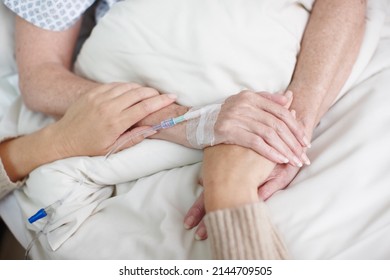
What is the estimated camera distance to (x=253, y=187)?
2.84ft

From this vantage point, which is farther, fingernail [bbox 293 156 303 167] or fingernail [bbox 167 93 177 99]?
fingernail [bbox 167 93 177 99]

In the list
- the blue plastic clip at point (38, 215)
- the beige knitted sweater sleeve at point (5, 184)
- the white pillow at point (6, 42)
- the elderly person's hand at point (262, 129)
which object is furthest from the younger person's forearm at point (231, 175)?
the white pillow at point (6, 42)

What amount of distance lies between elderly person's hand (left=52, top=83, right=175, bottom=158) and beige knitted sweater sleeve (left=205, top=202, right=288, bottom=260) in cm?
34

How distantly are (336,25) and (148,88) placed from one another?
0.50 m

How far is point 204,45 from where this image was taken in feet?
3.31

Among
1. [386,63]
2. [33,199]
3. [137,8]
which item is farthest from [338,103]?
[33,199]

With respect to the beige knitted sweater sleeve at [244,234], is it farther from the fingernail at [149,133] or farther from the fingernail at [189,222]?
the fingernail at [149,133]

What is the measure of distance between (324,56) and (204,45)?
301 millimetres

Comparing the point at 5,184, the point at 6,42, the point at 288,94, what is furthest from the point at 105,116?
the point at 6,42

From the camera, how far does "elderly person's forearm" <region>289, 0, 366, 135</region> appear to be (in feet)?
3.34

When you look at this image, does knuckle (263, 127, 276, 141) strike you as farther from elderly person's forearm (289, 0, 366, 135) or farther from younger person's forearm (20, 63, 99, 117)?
younger person's forearm (20, 63, 99, 117)

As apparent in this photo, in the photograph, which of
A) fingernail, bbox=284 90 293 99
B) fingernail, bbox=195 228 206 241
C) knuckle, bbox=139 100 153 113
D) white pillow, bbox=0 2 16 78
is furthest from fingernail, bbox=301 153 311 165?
white pillow, bbox=0 2 16 78

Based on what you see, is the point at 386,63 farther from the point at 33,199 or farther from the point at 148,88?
the point at 33,199

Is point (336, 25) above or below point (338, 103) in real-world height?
above
